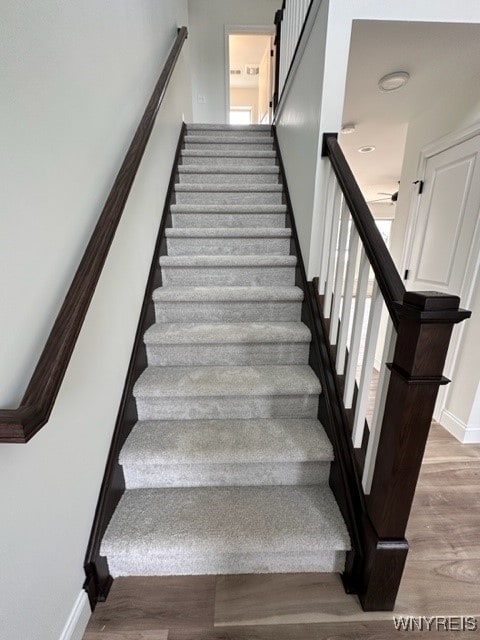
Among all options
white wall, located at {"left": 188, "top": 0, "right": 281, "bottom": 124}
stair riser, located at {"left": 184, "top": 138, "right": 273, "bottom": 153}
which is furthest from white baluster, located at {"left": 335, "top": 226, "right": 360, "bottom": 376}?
white wall, located at {"left": 188, "top": 0, "right": 281, "bottom": 124}

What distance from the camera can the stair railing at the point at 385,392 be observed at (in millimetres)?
696

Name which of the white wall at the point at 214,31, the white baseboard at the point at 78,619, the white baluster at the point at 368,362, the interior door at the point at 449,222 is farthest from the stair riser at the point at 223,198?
the white wall at the point at 214,31

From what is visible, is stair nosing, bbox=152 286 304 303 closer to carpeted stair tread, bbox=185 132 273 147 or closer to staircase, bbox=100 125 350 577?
staircase, bbox=100 125 350 577

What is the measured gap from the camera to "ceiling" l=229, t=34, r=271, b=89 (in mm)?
4836

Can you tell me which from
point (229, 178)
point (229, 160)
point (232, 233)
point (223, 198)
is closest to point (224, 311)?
point (232, 233)

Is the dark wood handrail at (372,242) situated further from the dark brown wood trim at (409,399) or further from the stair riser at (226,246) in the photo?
the stair riser at (226,246)

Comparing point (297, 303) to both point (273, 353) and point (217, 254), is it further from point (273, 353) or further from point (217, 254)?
point (217, 254)

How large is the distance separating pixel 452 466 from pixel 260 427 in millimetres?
1228

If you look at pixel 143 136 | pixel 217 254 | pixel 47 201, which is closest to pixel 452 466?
pixel 217 254

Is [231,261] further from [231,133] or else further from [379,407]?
[231,133]

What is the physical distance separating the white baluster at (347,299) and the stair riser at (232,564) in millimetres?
692

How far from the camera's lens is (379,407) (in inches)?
34.8

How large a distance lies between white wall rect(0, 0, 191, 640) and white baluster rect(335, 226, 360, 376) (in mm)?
953

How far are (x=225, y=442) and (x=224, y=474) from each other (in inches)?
4.9
